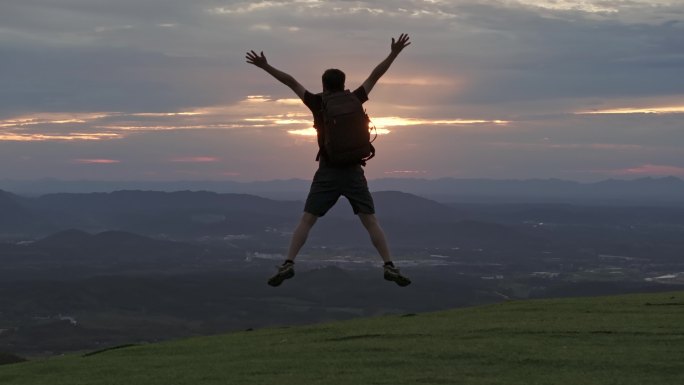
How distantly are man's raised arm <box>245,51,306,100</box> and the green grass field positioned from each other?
4.14 meters

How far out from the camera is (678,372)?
11320mm

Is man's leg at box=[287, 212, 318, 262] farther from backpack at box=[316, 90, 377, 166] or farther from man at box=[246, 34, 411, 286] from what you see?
backpack at box=[316, 90, 377, 166]

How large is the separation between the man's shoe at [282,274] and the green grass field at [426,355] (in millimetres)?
1226

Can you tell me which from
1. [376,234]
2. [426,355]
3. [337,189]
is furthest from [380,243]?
[426,355]

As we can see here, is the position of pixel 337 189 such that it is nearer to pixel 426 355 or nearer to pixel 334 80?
pixel 334 80

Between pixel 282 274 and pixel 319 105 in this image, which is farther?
pixel 282 274

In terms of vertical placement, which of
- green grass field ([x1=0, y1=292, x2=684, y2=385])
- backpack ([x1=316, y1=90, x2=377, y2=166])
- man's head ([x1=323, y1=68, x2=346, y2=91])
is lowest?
green grass field ([x1=0, y1=292, x2=684, y2=385])

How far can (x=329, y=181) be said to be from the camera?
14.0 meters

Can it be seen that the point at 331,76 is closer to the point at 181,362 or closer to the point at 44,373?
the point at 181,362

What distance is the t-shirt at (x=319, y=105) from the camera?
1385cm

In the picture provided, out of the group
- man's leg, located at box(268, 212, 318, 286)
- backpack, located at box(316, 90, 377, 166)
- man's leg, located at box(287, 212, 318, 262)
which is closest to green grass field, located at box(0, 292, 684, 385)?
man's leg, located at box(268, 212, 318, 286)

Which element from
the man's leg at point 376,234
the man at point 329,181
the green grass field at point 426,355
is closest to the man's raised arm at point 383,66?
the man at point 329,181

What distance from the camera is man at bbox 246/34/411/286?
13.9 meters

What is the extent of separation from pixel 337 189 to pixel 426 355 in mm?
2855
